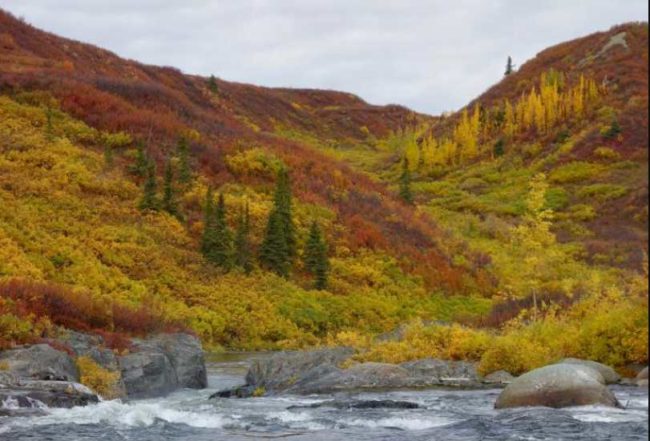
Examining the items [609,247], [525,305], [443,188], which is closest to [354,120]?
[443,188]

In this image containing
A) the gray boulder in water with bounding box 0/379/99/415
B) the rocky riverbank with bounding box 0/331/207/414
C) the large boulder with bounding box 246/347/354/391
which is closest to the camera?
the gray boulder in water with bounding box 0/379/99/415

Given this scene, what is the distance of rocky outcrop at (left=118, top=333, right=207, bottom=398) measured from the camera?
18.4 metres

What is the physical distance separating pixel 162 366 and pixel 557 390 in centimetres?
1017

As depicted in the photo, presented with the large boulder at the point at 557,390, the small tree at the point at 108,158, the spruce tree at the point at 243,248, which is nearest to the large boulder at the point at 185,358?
the large boulder at the point at 557,390

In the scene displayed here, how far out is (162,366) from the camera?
19.3 metres

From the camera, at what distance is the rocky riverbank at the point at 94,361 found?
14422mm

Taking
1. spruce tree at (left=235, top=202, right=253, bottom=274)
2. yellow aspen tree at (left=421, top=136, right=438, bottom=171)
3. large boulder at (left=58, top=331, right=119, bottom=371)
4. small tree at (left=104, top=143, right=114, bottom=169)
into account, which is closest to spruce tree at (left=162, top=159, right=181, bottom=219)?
spruce tree at (left=235, top=202, right=253, bottom=274)

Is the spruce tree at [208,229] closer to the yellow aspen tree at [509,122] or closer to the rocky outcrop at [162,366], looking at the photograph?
the rocky outcrop at [162,366]

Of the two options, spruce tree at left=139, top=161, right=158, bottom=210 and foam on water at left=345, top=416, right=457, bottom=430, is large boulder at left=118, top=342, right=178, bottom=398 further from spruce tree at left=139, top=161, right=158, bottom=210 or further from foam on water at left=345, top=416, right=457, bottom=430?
spruce tree at left=139, top=161, right=158, bottom=210

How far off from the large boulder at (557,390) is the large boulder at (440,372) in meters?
3.82

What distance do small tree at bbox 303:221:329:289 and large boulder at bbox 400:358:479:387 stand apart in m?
18.0

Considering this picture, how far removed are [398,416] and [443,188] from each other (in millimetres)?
71114

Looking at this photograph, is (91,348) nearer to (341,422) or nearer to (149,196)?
(341,422)

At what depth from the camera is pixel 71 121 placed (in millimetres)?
46312
